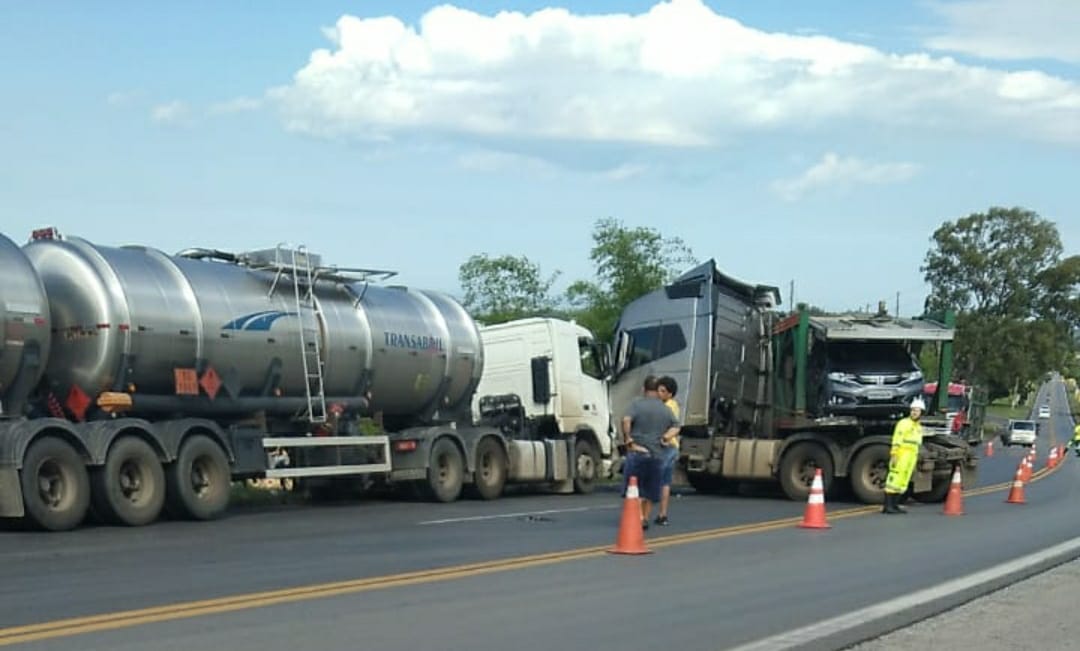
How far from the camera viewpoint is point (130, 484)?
16.7 m

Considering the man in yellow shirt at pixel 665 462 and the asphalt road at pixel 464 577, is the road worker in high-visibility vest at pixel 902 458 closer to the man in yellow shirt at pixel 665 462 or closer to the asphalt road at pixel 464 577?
the asphalt road at pixel 464 577

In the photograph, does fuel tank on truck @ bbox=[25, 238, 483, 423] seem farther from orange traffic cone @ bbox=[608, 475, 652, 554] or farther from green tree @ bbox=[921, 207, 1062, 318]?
green tree @ bbox=[921, 207, 1062, 318]

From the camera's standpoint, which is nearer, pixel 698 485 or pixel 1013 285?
pixel 698 485

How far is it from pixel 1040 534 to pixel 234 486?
12.7 meters

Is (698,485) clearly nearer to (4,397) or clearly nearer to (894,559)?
(894,559)

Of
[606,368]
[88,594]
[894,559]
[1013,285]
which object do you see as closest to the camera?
[88,594]

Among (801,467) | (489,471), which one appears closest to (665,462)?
(489,471)

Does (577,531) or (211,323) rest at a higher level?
(211,323)

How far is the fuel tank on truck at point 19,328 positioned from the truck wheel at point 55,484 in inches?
29.7

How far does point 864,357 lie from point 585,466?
17.0ft

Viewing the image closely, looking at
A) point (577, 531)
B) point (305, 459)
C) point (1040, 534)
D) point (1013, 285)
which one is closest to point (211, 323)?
point (305, 459)

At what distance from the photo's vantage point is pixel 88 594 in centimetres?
1030

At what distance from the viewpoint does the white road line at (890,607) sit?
892 centimetres

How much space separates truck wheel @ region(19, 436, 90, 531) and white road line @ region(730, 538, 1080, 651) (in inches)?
344
